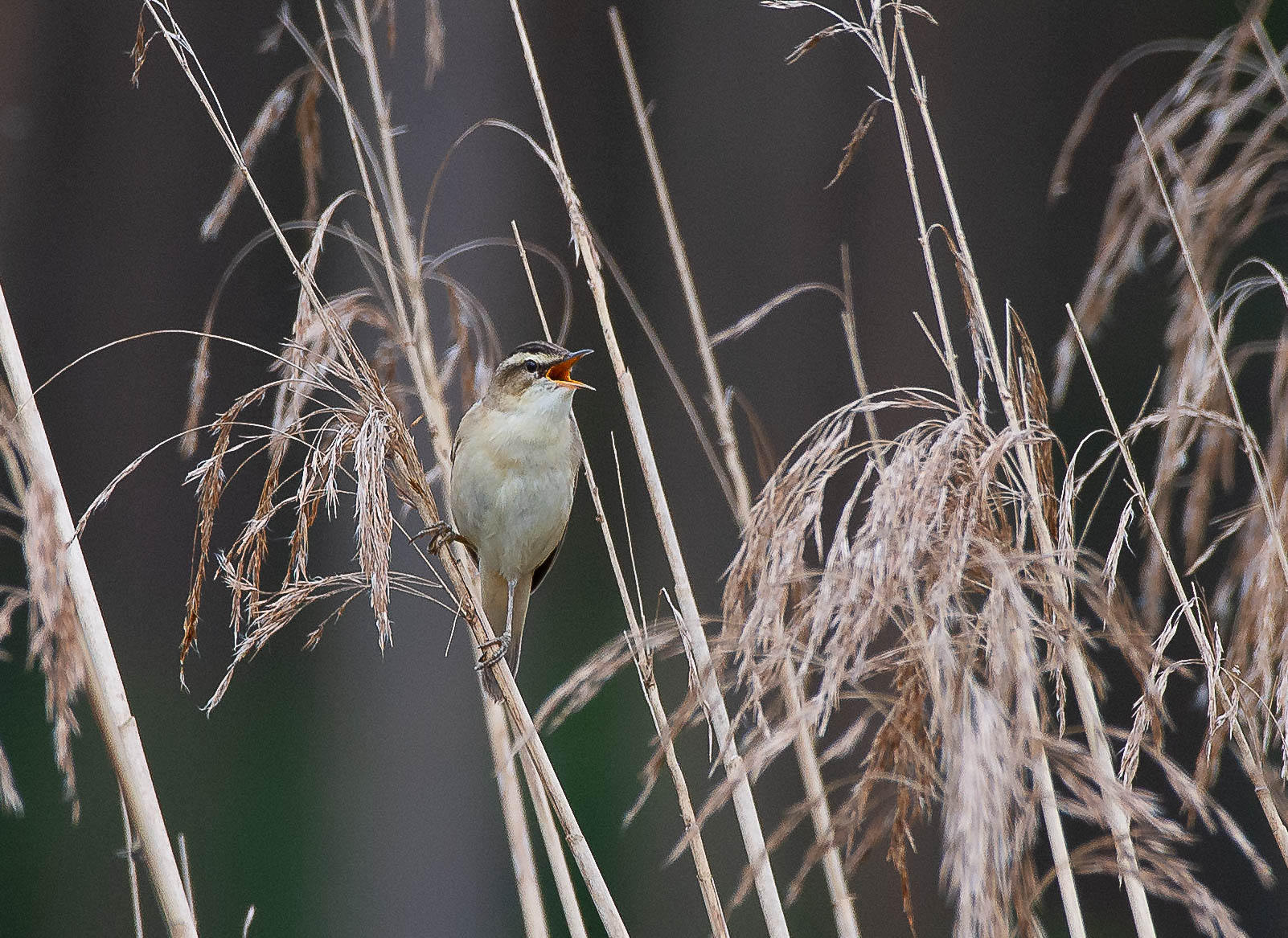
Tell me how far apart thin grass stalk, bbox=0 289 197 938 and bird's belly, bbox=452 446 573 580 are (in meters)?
1.13

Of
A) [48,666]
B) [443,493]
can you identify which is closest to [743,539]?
[48,666]

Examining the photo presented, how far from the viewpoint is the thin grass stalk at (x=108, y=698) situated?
4.01 feet

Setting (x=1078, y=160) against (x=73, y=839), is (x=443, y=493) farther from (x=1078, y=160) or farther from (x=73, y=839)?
(x=1078, y=160)

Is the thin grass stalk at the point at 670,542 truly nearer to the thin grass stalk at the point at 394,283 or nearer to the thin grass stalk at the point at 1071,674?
the thin grass stalk at the point at 394,283

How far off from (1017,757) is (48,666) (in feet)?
3.49

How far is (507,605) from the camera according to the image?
2709 mm

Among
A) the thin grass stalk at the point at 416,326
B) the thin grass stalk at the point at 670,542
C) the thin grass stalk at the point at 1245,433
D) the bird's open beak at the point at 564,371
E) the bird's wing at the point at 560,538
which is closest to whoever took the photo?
the thin grass stalk at the point at 1245,433

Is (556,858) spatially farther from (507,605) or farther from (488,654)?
(507,605)

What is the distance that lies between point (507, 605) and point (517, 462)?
0.47 metres

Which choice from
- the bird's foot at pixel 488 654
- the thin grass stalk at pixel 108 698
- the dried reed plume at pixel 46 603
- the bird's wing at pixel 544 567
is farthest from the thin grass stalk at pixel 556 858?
the bird's wing at pixel 544 567

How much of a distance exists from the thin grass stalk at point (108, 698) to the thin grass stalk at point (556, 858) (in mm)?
478

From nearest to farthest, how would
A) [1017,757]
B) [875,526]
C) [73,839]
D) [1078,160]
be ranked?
1. [1017,757]
2. [875,526]
3. [73,839]
4. [1078,160]

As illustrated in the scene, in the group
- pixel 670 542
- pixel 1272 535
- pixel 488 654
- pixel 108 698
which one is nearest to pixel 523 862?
pixel 488 654

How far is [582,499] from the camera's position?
3879mm
